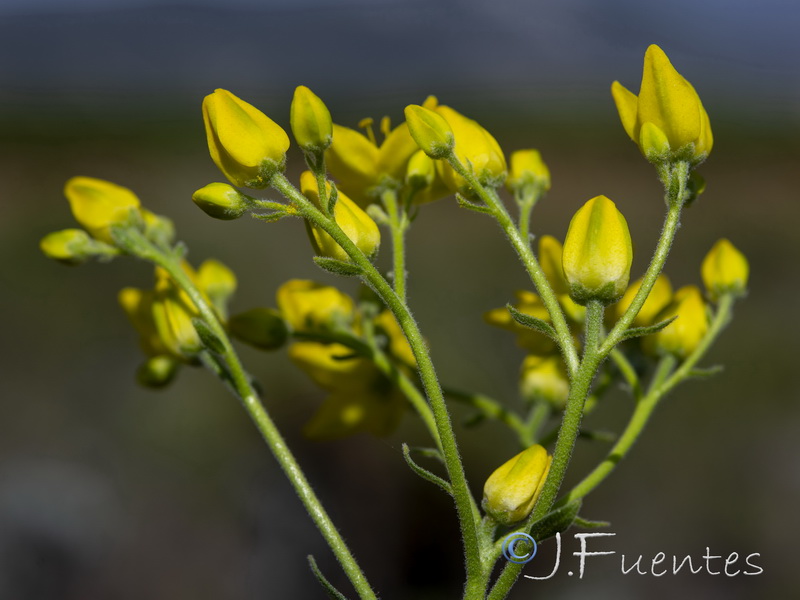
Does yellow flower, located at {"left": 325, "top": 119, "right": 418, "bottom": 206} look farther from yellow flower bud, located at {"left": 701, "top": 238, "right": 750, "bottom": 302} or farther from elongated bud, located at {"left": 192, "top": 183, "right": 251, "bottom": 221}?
yellow flower bud, located at {"left": 701, "top": 238, "right": 750, "bottom": 302}

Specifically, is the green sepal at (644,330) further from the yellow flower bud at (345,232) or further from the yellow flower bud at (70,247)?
the yellow flower bud at (70,247)

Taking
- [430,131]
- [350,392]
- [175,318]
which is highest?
[430,131]

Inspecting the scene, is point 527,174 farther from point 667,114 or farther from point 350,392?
point 350,392

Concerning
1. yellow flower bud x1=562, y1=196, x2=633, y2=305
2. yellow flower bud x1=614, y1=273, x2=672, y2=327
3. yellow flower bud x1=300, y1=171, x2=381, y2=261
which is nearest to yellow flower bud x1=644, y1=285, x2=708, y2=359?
yellow flower bud x1=614, y1=273, x2=672, y2=327

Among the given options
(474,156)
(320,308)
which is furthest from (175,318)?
→ (474,156)

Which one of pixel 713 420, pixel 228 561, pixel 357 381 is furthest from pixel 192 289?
pixel 713 420

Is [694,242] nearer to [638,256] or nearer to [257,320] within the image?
[638,256]
